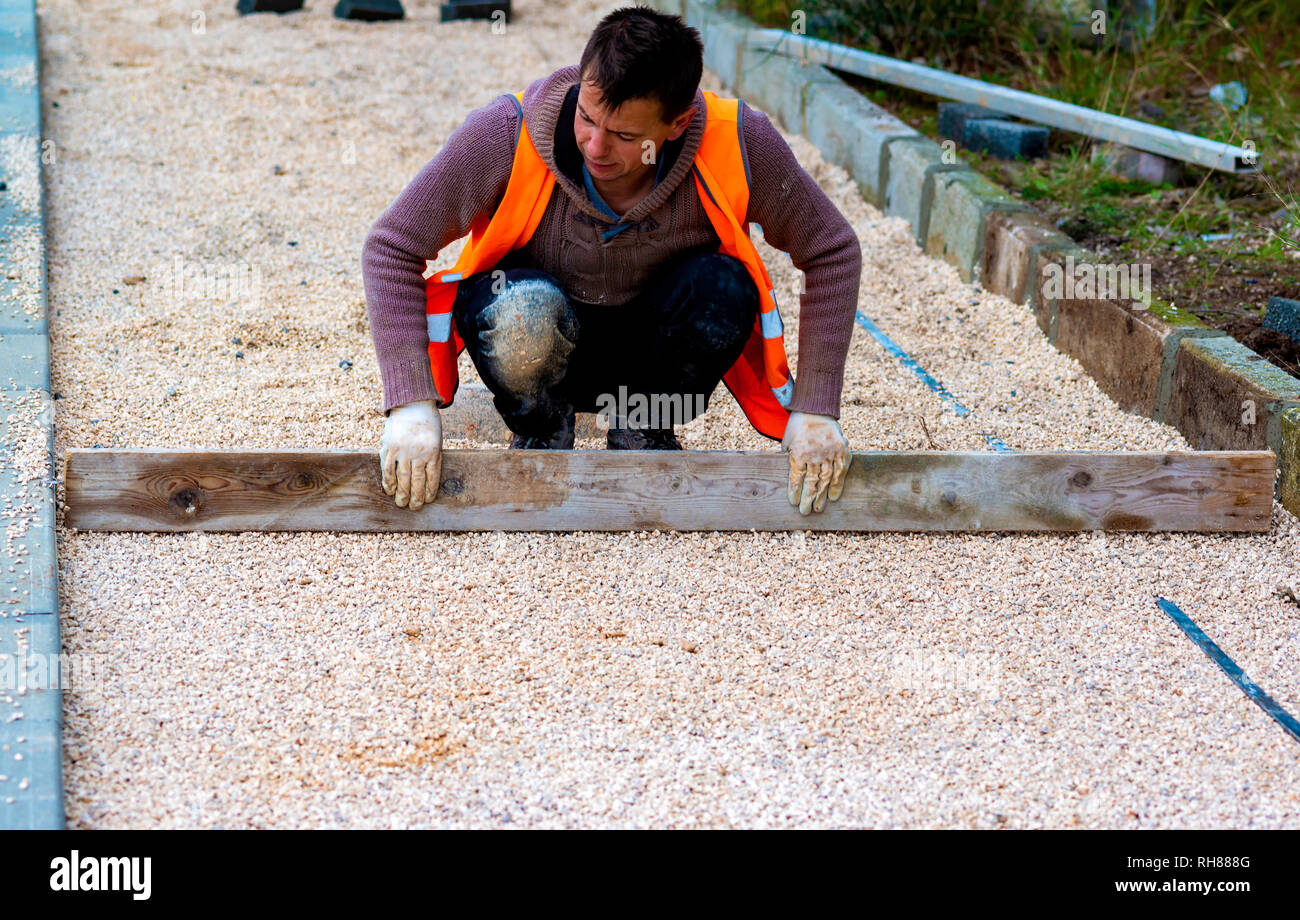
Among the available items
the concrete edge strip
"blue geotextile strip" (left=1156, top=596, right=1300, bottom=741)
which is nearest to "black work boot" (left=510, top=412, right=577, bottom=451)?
the concrete edge strip

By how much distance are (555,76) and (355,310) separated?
1.67 metres

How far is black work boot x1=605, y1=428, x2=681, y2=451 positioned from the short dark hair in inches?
32.9

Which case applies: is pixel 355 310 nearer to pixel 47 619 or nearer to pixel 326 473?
pixel 326 473

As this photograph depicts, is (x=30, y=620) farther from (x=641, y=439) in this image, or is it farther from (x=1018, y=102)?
(x=1018, y=102)

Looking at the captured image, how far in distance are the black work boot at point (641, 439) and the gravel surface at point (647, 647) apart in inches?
10.7

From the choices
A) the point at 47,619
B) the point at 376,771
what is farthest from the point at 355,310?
the point at 376,771

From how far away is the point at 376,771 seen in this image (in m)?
1.99

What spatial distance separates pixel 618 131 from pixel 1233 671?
Answer: 59.4 inches

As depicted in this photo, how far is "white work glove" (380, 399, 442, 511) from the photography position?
2529mm

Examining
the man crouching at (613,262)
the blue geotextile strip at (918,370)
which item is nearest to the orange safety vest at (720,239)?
the man crouching at (613,262)

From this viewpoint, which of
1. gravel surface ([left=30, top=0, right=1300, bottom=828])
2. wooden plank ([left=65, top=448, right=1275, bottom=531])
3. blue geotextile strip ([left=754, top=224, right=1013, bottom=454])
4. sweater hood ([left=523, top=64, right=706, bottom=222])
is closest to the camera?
gravel surface ([left=30, top=0, right=1300, bottom=828])

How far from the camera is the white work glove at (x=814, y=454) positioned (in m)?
2.68

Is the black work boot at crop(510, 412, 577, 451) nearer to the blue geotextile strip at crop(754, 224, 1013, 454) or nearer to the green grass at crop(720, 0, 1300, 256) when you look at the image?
the blue geotextile strip at crop(754, 224, 1013, 454)

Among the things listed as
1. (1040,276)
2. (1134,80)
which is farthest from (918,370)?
(1134,80)
